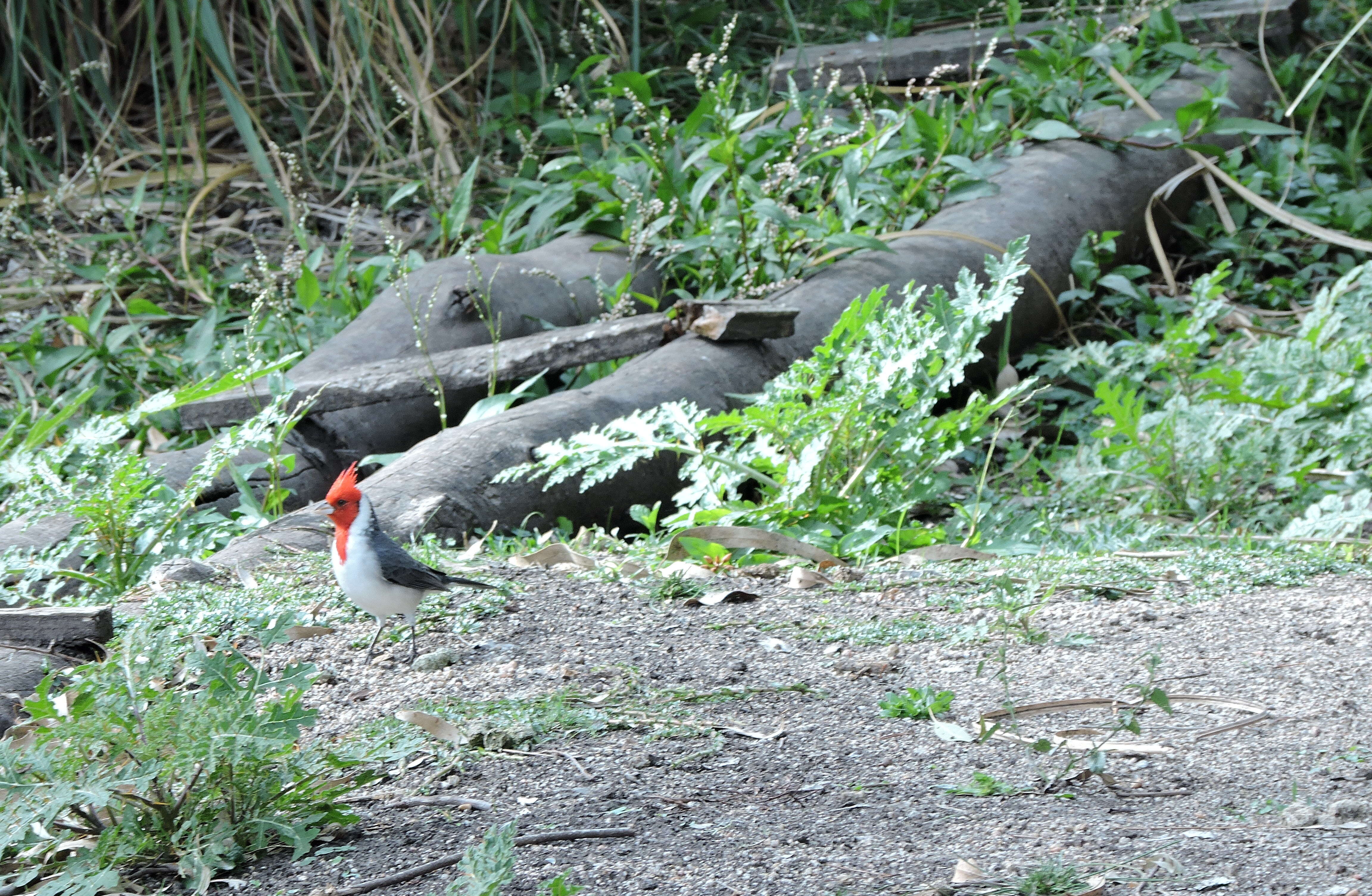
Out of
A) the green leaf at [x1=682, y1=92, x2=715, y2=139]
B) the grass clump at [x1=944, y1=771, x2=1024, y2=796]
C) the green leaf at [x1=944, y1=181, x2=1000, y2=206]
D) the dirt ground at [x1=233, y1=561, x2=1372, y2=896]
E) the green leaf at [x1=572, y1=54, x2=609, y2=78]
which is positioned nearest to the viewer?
the dirt ground at [x1=233, y1=561, x2=1372, y2=896]

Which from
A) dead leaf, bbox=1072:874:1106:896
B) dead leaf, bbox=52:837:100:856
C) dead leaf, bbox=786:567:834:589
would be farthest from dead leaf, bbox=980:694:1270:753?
dead leaf, bbox=52:837:100:856

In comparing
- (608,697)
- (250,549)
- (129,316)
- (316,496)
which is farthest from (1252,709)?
(129,316)

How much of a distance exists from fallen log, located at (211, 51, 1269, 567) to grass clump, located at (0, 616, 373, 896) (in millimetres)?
1256

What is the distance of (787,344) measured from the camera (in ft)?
14.0

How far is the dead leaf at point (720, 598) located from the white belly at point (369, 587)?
23.5 inches

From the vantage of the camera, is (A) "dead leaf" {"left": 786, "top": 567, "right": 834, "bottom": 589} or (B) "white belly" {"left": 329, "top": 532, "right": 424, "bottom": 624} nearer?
(B) "white belly" {"left": 329, "top": 532, "right": 424, "bottom": 624}

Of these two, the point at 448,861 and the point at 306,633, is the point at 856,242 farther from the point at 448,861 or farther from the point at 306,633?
the point at 448,861

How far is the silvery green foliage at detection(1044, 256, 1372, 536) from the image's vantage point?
3631 mm

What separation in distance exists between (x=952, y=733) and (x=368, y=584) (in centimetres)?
107

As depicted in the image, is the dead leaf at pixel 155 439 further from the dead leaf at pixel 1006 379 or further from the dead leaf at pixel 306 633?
the dead leaf at pixel 1006 379

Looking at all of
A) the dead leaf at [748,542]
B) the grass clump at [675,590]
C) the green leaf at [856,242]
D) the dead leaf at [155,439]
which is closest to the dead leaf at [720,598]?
the grass clump at [675,590]

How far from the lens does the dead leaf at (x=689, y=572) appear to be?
2.79 metres

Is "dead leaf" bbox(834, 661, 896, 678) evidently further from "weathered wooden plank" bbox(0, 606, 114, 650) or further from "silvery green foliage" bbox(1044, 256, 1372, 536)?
"silvery green foliage" bbox(1044, 256, 1372, 536)

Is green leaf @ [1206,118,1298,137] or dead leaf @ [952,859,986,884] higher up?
dead leaf @ [952,859,986,884]
